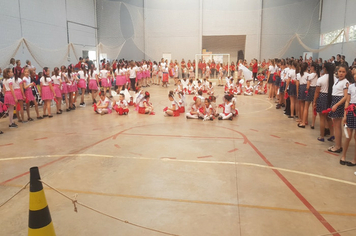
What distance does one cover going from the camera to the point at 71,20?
19.6 metres

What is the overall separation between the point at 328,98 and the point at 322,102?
0.16 m

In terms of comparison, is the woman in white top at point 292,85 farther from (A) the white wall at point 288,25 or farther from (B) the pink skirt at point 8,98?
(A) the white wall at point 288,25

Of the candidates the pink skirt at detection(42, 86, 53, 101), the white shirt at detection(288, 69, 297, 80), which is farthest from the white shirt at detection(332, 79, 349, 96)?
the pink skirt at detection(42, 86, 53, 101)

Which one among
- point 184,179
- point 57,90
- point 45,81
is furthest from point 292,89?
point 45,81

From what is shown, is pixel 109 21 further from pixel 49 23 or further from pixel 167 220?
pixel 167 220

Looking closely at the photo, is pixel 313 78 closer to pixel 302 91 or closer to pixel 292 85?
pixel 302 91

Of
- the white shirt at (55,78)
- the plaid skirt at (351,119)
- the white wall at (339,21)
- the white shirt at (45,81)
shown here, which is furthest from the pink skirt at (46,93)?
the white wall at (339,21)

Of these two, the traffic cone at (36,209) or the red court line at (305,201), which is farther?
the red court line at (305,201)

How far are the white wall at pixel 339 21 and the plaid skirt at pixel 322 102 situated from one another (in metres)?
10.8

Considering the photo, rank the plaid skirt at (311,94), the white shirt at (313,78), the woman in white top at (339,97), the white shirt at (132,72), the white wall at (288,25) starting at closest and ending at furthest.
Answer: the woman in white top at (339,97)
the white shirt at (313,78)
the plaid skirt at (311,94)
the white shirt at (132,72)
the white wall at (288,25)

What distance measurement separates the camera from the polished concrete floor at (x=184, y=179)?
326 centimetres

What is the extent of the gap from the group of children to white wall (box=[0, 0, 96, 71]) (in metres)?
11.1

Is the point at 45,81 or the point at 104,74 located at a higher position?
the point at 104,74

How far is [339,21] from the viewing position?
18266 mm
